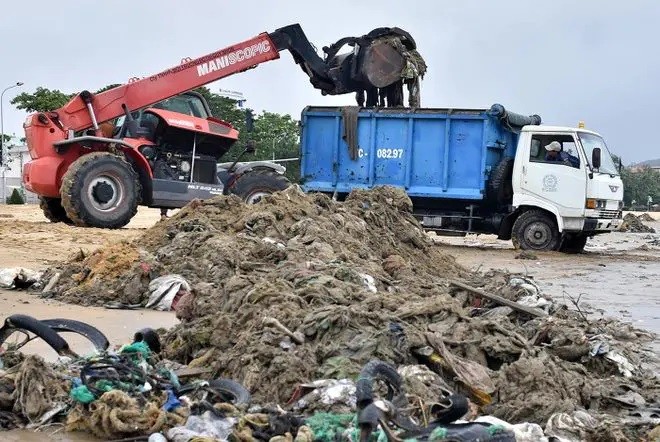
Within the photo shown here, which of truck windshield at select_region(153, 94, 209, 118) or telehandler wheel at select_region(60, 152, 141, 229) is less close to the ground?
truck windshield at select_region(153, 94, 209, 118)

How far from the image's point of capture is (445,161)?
1723 cm

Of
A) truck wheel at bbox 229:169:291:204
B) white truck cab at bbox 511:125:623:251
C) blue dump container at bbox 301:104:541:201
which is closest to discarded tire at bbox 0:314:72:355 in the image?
truck wheel at bbox 229:169:291:204

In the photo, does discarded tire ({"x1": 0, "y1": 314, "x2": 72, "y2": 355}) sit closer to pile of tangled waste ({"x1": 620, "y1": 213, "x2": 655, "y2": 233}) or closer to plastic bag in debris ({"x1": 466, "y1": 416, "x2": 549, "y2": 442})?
plastic bag in debris ({"x1": 466, "y1": 416, "x2": 549, "y2": 442})

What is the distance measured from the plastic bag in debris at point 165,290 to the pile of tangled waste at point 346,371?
0.07 feet

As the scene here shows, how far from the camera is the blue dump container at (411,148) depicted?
17.1m

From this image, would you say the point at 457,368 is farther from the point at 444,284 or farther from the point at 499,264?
the point at 499,264

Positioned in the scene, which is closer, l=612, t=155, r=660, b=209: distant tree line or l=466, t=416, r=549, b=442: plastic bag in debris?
l=466, t=416, r=549, b=442: plastic bag in debris

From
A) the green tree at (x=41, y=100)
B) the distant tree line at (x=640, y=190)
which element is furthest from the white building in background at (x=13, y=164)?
the distant tree line at (x=640, y=190)

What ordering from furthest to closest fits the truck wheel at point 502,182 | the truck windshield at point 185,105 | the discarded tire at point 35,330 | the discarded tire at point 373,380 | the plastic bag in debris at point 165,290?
the truck wheel at point 502,182 < the truck windshield at point 185,105 < the plastic bag in debris at point 165,290 < the discarded tire at point 35,330 < the discarded tire at point 373,380

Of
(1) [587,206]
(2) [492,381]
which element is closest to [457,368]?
(2) [492,381]

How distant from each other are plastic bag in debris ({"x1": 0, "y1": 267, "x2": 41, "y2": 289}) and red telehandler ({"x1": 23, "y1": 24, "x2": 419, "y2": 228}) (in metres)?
4.63

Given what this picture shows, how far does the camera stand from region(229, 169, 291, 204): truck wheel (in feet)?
51.8

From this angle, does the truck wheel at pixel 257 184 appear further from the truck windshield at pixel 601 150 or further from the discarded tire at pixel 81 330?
the discarded tire at pixel 81 330

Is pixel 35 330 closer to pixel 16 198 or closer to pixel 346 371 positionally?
pixel 346 371
